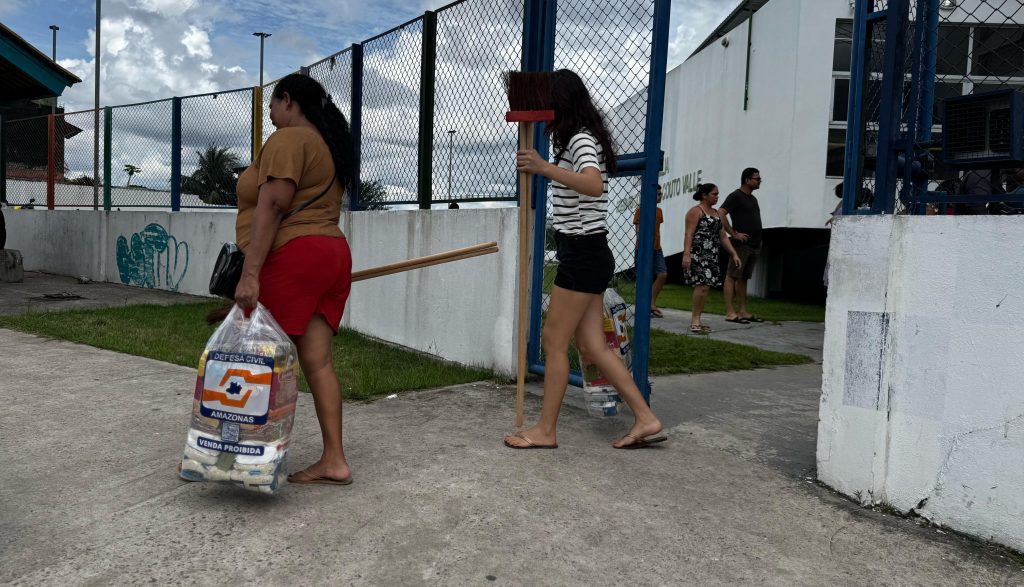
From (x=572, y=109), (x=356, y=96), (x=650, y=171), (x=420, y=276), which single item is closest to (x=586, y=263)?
(x=572, y=109)

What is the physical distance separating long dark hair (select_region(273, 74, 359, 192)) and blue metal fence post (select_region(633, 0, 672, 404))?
1.61 metres

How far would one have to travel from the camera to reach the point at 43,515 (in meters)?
2.82

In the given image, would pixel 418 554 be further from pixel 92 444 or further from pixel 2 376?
pixel 2 376

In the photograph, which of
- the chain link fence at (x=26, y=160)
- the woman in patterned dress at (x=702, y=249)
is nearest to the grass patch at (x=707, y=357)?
the woman in patterned dress at (x=702, y=249)

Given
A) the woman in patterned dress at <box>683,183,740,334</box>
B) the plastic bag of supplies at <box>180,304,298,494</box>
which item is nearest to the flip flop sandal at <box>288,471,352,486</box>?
the plastic bag of supplies at <box>180,304,298,494</box>

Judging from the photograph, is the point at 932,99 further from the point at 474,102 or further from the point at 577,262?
the point at 474,102

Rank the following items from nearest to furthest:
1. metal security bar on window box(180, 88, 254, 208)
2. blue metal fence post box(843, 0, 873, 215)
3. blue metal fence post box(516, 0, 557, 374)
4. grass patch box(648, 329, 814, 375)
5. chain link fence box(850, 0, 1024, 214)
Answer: chain link fence box(850, 0, 1024, 214), blue metal fence post box(843, 0, 873, 215), blue metal fence post box(516, 0, 557, 374), grass patch box(648, 329, 814, 375), metal security bar on window box(180, 88, 254, 208)

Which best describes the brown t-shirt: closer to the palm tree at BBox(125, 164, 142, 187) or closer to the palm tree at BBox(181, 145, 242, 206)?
the palm tree at BBox(181, 145, 242, 206)

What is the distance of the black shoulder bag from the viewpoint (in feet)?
9.89

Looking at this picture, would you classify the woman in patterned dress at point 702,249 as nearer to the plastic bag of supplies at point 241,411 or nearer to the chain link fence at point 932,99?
the chain link fence at point 932,99

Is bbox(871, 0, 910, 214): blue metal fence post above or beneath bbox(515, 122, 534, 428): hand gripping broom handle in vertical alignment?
above

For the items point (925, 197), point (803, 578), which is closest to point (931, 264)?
point (925, 197)

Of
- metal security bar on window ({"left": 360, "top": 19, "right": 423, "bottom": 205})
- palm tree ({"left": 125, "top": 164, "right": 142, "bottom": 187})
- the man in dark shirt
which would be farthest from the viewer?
palm tree ({"left": 125, "top": 164, "right": 142, "bottom": 187})

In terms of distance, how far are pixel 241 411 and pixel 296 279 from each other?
1.74 ft
